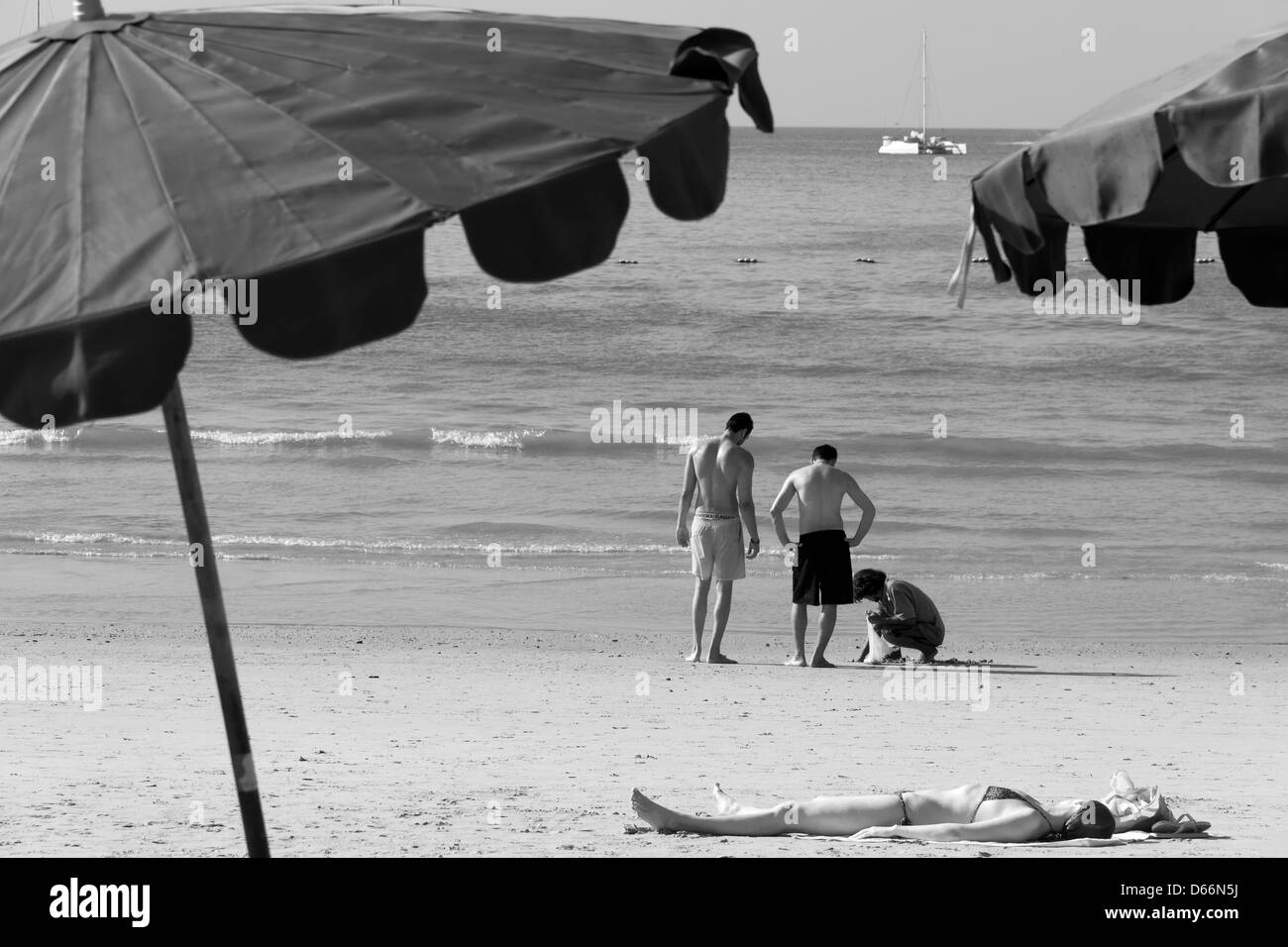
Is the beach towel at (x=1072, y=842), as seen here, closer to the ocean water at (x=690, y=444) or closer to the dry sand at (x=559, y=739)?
the dry sand at (x=559, y=739)

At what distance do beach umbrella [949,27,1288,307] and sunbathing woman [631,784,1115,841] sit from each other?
1.98 metres

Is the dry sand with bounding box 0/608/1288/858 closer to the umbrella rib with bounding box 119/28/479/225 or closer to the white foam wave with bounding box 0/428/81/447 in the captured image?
the umbrella rib with bounding box 119/28/479/225

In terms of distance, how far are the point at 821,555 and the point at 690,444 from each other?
10.0 m

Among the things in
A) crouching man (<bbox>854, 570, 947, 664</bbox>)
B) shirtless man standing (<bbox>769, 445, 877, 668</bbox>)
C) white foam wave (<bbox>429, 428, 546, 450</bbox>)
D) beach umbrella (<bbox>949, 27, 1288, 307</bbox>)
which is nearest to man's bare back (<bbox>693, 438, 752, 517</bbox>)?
shirtless man standing (<bbox>769, 445, 877, 668</bbox>)

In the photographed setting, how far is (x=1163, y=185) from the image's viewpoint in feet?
17.1

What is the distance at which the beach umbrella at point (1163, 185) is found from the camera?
11.5ft

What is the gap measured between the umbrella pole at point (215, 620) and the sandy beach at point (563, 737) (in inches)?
85.8

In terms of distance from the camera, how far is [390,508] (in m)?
16.9

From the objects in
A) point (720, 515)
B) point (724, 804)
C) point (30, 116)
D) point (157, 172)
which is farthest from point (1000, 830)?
point (720, 515)

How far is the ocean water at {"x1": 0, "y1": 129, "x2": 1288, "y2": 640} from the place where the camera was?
45.4 ft

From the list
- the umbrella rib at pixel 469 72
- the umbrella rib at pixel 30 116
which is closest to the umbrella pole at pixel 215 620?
the umbrella rib at pixel 30 116

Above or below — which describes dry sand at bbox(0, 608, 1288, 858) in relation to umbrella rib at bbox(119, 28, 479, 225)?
below
